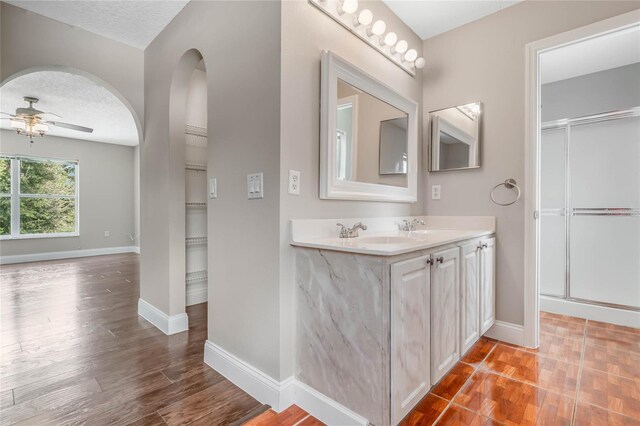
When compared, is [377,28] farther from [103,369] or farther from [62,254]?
[62,254]

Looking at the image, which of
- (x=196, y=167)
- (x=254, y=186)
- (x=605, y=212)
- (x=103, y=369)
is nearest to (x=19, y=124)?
(x=196, y=167)

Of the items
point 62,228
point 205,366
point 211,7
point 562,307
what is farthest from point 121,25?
point 62,228

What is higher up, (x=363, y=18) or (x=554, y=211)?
(x=363, y=18)

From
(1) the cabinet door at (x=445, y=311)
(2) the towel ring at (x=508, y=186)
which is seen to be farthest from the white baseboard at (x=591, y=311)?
(1) the cabinet door at (x=445, y=311)

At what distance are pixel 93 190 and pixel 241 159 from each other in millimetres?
6666

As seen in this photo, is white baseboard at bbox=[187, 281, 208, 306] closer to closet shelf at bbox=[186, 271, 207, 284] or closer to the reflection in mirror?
closet shelf at bbox=[186, 271, 207, 284]

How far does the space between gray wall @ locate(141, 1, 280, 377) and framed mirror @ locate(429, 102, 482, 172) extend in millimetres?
1611

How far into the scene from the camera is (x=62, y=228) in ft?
A: 20.6

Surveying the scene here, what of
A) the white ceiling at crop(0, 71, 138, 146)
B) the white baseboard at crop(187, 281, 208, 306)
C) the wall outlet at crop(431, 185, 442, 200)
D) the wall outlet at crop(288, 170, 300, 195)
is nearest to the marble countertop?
the wall outlet at crop(288, 170, 300, 195)

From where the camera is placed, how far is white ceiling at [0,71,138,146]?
3529 millimetres

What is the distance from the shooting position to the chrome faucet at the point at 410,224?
2.33 metres

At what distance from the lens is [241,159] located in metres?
1.71

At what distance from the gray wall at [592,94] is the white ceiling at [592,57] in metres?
0.07

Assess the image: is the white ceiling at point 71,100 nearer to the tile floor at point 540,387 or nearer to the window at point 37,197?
the window at point 37,197
